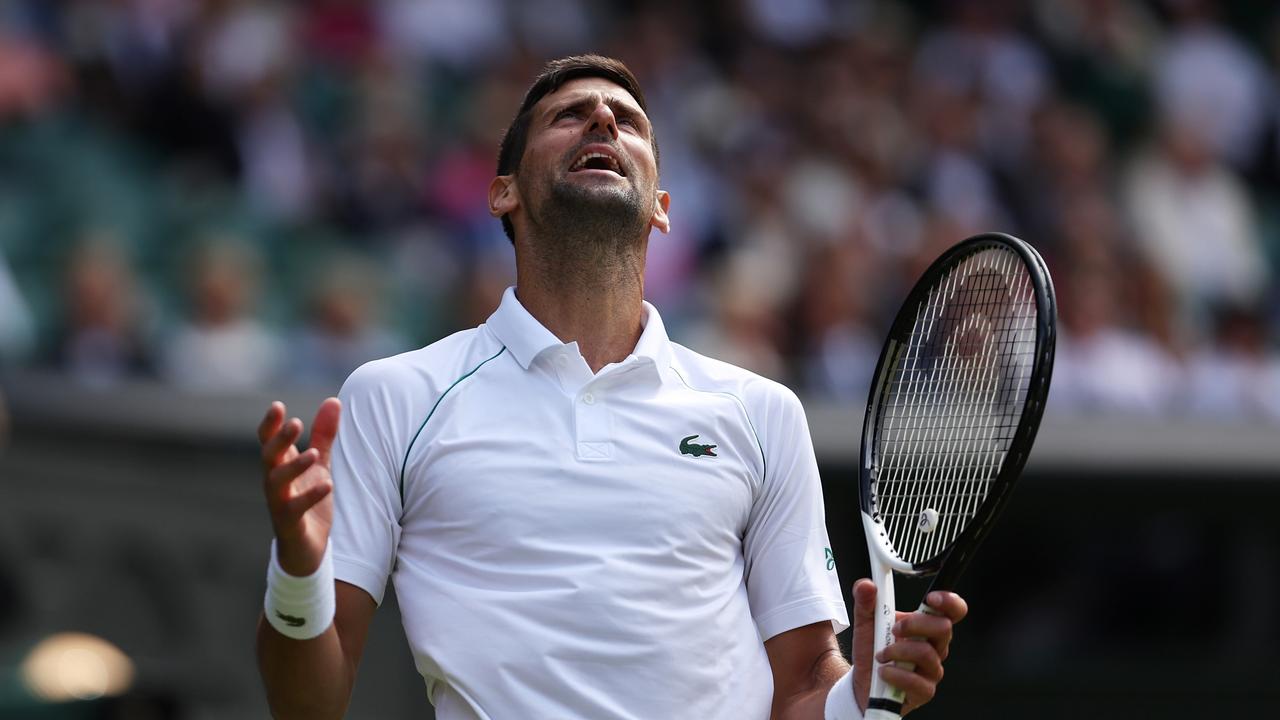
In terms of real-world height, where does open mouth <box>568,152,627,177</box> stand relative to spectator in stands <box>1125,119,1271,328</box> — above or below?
above

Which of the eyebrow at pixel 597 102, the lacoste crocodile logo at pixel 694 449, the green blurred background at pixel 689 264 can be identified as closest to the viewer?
the lacoste crocodile logo at pixel 694 449

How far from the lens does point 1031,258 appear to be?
317 cm

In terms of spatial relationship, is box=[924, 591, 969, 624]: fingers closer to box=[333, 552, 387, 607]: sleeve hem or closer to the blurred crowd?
box=[333, 552, 387, 607]: sleeve hem

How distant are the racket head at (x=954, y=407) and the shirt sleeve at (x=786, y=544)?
0.12m

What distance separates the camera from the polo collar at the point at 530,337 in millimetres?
3480

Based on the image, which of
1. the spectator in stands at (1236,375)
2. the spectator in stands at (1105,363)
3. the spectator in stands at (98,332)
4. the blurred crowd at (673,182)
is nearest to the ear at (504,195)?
the blurred crowd at (673,182)

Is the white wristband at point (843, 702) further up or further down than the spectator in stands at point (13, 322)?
further up

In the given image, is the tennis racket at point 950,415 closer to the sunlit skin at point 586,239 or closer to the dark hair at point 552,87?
the sunlit skin at point 586,239

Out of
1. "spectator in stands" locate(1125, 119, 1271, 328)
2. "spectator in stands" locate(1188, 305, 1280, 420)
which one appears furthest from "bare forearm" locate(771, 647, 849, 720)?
"spectator in stands" locate(1125, 119, 1271, 328)

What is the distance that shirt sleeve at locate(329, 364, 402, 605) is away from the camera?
3297mm

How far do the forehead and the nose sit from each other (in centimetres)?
9

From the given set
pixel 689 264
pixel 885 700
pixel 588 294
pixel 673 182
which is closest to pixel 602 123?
pixel 588 294

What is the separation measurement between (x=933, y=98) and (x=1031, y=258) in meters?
7.58

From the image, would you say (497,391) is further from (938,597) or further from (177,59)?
(177,59)
